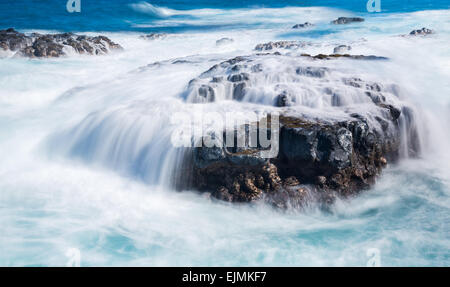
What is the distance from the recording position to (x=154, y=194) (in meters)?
7.10

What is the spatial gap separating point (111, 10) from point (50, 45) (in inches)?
627

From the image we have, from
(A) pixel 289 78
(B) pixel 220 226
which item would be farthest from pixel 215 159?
(A) pixel 289 78

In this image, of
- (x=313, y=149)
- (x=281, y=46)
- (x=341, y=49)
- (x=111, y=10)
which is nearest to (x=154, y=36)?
(x=281, y=46)

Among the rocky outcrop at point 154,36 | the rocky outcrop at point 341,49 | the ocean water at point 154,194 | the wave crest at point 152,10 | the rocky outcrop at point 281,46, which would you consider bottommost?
the ocean water at point 154,194

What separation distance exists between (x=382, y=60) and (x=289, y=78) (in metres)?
3.74

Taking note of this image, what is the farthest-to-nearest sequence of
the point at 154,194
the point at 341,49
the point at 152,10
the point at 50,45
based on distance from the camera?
the point at 152,10 → the point at 50,45 → the point at 341,49 → the point at 154,194

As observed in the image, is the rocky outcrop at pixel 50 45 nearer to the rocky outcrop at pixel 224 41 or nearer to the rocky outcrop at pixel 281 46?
the rocky outcrop at pixel 224 41

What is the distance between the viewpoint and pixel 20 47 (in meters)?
16.1

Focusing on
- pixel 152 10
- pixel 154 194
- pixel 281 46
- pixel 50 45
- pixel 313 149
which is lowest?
pixel 154 194

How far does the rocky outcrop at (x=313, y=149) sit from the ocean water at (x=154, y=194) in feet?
0.79

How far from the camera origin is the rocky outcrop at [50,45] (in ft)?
51.4

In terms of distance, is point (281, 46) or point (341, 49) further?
point (281, 46)

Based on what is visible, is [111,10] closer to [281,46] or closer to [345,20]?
[345,20]

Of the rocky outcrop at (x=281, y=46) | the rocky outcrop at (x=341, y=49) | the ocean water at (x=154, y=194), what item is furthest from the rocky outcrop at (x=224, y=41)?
the rocky outcrop at (x=341, y=49)
